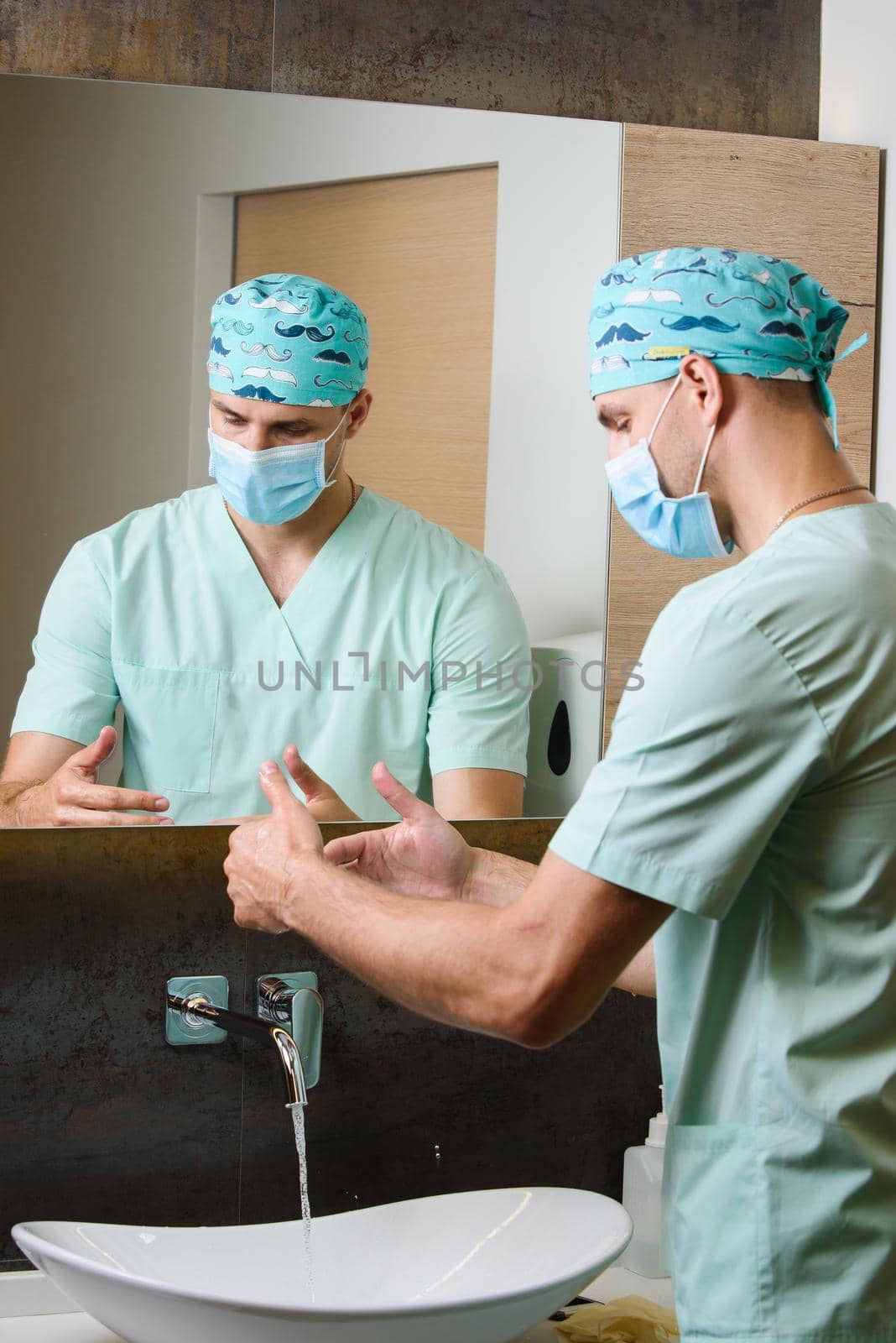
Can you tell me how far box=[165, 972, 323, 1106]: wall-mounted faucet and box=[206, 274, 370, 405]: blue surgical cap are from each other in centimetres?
66

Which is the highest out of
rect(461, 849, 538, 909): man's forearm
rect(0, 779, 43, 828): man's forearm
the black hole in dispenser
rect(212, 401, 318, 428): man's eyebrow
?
rect(212, 401, 318, 428): man's eyebrow

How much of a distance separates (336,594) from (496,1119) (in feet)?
2.29

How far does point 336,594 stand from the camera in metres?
1.45

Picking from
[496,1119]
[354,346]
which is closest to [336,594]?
[354,346]

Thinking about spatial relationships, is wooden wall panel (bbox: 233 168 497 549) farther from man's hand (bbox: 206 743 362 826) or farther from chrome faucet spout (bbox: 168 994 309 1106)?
chrome faucet spout (bbox: 168 994 309 1106)

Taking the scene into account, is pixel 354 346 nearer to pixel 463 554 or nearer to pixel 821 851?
pixel 463 554

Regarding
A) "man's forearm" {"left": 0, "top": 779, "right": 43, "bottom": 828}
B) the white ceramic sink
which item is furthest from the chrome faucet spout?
"man's forearm" {"left": 0, "top": 779, "right": 43, "bottom": 828}

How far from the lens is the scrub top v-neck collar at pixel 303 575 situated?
55.5 inches

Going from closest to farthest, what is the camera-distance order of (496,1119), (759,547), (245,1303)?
(759,547), (245,1303), (496,1119)

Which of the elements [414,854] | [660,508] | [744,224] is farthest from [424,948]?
[744,224]

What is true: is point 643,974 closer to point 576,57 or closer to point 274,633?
point 274,633

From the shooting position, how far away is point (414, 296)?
1.44m

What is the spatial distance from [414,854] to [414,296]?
632 millimetres

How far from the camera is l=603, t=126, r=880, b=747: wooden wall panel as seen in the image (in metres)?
1.56
